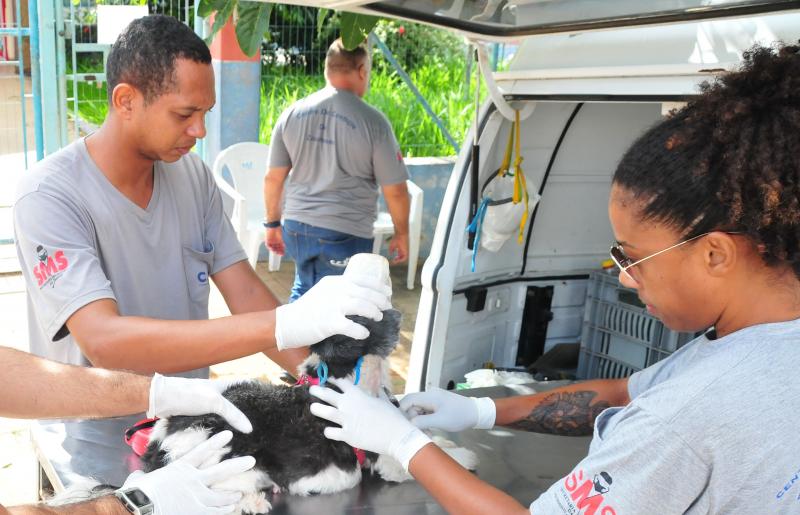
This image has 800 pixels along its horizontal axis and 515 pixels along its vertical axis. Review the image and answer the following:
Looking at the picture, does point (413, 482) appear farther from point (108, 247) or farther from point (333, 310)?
point (108, 247)

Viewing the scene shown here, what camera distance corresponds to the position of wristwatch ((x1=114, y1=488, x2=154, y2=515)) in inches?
70.6

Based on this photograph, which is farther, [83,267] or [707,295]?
[83,267]

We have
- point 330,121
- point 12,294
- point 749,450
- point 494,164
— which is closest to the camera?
point 749,450

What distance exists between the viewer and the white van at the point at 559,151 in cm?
262

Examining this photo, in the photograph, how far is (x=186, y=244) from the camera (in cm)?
262

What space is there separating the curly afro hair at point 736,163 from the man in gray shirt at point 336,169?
3589 mm

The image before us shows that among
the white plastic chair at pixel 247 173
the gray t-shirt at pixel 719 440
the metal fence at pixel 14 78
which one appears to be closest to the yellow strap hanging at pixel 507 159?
the gray t-shirt at pixel 719 440

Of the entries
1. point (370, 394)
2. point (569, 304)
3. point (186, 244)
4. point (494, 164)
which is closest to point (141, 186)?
point (186, 244)

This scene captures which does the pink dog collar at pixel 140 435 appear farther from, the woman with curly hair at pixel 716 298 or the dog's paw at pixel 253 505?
the woman with curly hair at pixel 716 298

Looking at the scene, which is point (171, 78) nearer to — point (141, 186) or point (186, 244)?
point (141, 186)

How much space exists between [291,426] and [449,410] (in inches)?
22.5

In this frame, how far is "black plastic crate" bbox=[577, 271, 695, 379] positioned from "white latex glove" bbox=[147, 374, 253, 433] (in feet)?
7.46

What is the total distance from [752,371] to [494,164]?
2266 mm

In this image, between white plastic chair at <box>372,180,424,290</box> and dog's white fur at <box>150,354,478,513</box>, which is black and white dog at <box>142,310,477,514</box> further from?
white plastic chair at <box>372,180,424,290</box>
